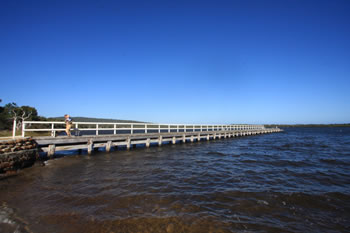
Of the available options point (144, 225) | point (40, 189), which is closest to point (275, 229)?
point (144, 225)

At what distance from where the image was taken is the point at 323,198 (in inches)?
226

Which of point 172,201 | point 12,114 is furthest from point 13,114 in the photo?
point 172,201

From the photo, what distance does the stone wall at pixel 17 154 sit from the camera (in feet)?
24.9

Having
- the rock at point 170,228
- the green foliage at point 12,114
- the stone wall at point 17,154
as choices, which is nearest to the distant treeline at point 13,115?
the green foliage at point 12,114

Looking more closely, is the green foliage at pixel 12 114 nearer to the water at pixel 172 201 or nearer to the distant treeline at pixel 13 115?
the distant treeline at pixel 13 115

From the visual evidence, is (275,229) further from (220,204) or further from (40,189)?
(40,189)

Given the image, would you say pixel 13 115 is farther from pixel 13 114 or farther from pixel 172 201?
pixel 172 201

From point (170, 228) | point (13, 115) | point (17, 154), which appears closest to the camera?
point (170, 228)

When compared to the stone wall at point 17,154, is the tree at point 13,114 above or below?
above

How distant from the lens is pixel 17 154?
817cm

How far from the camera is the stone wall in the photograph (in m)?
7.58

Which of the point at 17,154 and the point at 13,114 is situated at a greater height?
the point at 13,114

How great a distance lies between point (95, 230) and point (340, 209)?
22.0ft

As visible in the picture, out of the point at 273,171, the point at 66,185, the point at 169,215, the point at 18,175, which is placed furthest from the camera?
the point at 273,171
